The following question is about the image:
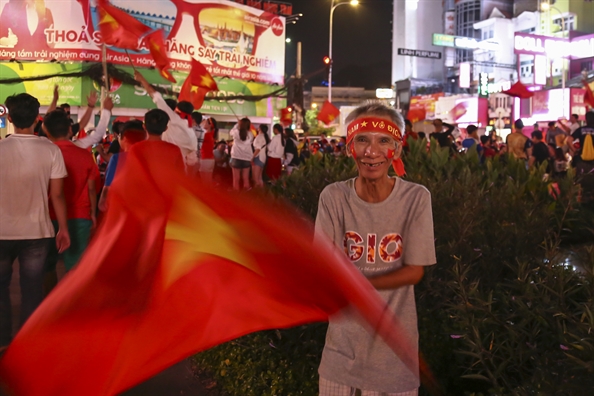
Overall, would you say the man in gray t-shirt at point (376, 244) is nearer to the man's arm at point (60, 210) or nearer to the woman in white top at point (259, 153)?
the man's arm at point (60, 210)

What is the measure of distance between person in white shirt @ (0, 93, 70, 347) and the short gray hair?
3.20 metres

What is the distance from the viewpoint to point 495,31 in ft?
274

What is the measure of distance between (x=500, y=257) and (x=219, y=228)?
336cm

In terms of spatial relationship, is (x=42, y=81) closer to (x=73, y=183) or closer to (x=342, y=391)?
(x=73, y=183)

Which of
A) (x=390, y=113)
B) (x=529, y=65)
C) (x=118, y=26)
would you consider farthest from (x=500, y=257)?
(x=529, y=65)

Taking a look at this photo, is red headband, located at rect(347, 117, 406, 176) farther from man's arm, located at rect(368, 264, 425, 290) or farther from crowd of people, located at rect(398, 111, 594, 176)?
crowd of people, located at rect(398, 111, 594, 176)

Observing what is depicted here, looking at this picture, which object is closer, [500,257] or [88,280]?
[88,280]

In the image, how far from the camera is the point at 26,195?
5.16 meters

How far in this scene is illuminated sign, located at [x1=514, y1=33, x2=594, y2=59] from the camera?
1736 inches

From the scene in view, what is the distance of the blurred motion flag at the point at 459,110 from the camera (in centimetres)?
5494

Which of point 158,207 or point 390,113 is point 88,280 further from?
point 390,113

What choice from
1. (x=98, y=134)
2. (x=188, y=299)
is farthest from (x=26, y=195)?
(x=188, y=299)

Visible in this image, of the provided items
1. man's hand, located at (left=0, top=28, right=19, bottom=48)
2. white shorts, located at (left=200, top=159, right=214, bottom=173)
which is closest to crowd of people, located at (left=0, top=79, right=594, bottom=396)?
white shorts, located at (left=200, top=159, right=214, bottom=173)

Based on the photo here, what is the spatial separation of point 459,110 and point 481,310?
53.7 m
